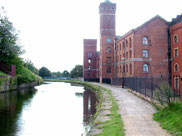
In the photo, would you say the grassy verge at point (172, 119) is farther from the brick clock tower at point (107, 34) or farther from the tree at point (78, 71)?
the tree at point (78, 71)

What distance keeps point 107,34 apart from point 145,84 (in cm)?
3047

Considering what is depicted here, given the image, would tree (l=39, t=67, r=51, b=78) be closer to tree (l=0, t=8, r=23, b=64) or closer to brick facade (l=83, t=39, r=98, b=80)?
brick facade (l=83, t=39, r=98, b=80)

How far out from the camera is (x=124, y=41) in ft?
129

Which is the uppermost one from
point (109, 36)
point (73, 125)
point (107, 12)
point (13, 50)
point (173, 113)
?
point (107, 12)

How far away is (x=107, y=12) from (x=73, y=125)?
3974 cm

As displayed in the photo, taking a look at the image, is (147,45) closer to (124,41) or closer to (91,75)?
(124,41)

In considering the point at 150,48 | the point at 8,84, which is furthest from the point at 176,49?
the point at 8,84

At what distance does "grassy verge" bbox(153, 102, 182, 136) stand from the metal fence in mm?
3076

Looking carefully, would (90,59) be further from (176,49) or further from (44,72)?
(44,72)

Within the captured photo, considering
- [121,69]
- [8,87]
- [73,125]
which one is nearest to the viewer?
[73,125]

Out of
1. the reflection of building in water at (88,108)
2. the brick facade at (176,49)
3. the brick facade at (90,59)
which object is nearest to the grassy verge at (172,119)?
the reflection of building in water at (88,108)

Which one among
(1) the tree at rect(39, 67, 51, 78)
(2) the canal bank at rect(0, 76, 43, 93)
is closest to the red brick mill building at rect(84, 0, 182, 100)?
(2) the canal bank at rect(0, 76, 43, 93)

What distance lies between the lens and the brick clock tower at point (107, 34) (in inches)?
1858

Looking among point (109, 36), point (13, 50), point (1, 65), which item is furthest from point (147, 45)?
point (1, 65)
